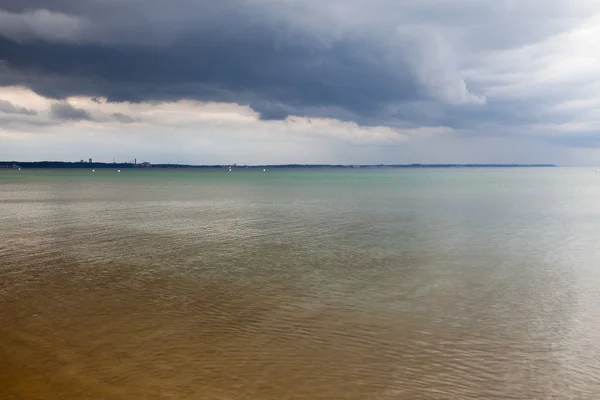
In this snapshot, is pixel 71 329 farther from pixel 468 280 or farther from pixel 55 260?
pixel 468 280

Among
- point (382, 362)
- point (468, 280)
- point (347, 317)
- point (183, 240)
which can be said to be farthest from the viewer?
point (183, 240)

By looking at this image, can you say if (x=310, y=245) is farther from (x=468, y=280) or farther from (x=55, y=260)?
(x=55, y=260)

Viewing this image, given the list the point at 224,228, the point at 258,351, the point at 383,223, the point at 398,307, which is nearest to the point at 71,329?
the point at 258,351

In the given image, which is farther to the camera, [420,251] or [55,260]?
[420,251]

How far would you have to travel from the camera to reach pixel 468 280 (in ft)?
66.8

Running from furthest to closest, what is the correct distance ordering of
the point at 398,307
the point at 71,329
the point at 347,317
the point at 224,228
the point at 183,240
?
the point at 224,228
the point at 183,240
the point at 398,307
the point at 347,317
the point at 71,329

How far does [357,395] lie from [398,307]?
6.67 meters

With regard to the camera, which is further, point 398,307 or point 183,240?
point 183,240

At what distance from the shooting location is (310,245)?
29.7 meters

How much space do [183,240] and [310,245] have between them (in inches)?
338

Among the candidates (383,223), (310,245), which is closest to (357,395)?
(310,245)

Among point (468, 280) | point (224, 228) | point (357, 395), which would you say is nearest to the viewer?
point (357, 395)

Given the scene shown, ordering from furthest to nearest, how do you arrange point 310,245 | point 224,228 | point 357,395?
point 224,228 → point 310,245 → point 357,395

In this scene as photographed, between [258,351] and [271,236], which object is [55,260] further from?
[258,351]
